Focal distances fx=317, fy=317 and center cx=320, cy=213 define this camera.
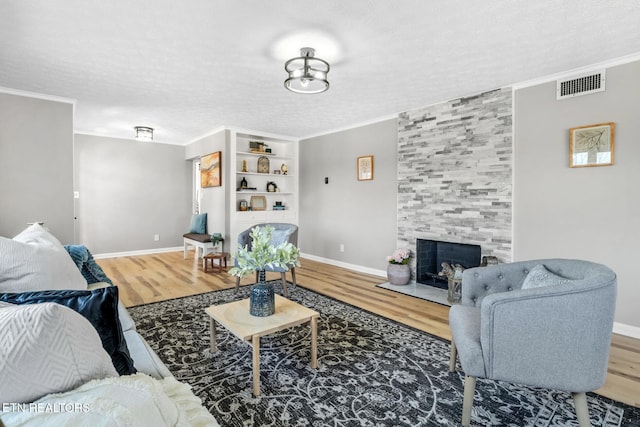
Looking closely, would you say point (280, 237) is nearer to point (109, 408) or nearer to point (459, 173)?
point (459, 173)

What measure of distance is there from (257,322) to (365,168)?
3389 mm

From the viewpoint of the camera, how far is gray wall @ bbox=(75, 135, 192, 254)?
5.81 metres

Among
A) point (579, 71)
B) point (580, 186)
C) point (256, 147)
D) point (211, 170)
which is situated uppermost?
point (579, 71)

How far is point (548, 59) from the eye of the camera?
8.95ft

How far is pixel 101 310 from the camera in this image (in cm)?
103

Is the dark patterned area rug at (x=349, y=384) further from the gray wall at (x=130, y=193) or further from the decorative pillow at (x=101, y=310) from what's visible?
the gray wall at (x=130, y=193)

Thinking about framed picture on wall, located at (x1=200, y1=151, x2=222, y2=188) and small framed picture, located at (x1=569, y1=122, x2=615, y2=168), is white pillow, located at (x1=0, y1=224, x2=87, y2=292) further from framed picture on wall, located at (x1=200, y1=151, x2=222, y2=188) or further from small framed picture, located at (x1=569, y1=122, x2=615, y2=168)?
small framed picture, located at (x1=569, y1=122, x2=615, y2=168)

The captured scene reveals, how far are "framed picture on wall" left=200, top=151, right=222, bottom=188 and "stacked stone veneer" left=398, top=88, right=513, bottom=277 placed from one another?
118 inches

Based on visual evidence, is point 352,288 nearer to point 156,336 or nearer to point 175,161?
point 156,336

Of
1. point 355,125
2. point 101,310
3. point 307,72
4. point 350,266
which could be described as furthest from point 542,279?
point 355,125

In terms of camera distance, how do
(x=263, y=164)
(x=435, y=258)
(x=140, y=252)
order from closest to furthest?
(x=435, y=258)
(x=263, y=164)
(x=140, y=252)

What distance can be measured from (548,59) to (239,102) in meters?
3.19

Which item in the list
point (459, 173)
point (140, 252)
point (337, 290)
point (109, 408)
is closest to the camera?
point (109, 408)

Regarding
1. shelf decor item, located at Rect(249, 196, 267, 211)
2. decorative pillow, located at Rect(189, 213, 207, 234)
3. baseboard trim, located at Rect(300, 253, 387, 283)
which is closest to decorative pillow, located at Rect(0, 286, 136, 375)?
baseboard trim, located at Rect(300, 253, 387, 283)
